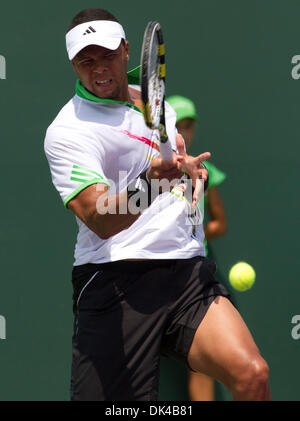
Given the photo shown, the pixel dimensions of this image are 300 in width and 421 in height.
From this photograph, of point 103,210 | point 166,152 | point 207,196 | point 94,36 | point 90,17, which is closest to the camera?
point 166,152

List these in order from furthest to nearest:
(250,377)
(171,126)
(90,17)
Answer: (171,126), (90,17), (250,377)

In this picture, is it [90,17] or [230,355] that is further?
[90,17]

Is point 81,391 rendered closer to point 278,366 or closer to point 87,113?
point 87,113

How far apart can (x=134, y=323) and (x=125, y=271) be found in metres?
0.19

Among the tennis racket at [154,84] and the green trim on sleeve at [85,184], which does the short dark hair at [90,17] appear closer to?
the tennis racket at [154,84]

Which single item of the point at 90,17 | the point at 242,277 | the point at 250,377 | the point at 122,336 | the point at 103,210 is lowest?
the point at 250,377

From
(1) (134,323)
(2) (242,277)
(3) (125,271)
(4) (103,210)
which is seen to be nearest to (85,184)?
(4) (103,210)

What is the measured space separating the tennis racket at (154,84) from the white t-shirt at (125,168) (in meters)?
0.31

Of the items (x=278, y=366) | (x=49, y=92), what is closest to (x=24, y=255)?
(x=49, y=92)

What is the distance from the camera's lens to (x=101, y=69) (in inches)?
107

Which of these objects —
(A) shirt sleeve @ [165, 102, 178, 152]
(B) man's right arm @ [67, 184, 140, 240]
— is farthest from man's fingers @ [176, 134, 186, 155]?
(A) shirt sleeve @ [165, 102, 178, 152]

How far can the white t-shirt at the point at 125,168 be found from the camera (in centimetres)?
268

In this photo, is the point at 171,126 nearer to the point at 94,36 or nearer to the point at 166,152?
the point at 94,36
